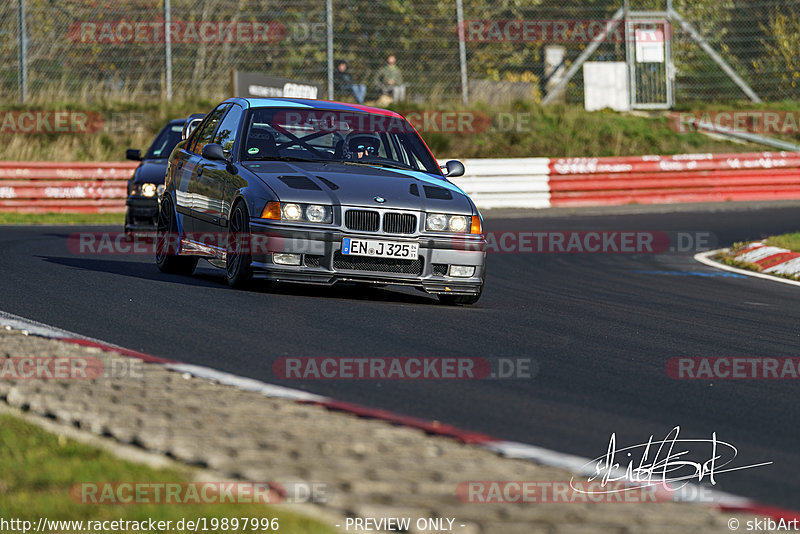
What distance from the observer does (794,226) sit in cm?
1978

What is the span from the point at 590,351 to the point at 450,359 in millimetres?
1073

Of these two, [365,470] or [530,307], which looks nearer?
[365,470]

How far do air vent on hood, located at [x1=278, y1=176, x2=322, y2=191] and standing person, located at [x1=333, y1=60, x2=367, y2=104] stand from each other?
17.3 m

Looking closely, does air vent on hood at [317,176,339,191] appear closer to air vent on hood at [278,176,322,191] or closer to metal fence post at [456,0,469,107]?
air vent on hood at [278,176,322,191]

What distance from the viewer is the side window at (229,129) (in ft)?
32.9

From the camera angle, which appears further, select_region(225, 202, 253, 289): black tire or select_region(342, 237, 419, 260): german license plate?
select_region(225, 202, 253, 289): black tire

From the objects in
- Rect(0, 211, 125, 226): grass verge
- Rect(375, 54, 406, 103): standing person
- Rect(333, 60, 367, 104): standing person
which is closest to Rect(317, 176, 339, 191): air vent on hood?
Rect(0, 211, 125, 226): grass verge

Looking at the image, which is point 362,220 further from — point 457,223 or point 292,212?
point 457,223

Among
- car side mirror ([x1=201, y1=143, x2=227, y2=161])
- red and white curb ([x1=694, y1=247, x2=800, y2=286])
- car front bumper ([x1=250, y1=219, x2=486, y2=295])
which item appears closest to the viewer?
car front bumper ([x1=250, y1=219, x2=486, y2=295])

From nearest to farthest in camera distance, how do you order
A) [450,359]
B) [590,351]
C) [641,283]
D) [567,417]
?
[567,417] → [450,359] → [590,351] → [641,283]

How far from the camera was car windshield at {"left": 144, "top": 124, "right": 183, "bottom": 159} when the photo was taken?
16.0 meters

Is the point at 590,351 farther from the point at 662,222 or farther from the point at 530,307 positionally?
the point at 662,222

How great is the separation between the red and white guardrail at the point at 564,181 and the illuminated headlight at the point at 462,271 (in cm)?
1438

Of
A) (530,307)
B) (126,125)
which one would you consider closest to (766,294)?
(530,307)
